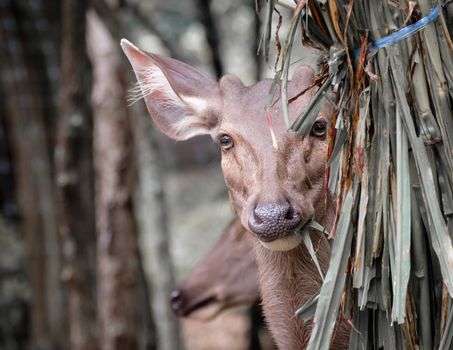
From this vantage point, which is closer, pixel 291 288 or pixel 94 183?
pixel 291 288

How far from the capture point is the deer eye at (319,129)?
10.2 feet

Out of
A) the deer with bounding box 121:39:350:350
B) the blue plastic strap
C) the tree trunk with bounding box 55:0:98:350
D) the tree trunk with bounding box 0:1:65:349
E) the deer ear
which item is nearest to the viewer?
the blue plastic strap

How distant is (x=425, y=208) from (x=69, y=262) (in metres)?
3.84

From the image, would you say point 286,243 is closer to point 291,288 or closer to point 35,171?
point 291,288

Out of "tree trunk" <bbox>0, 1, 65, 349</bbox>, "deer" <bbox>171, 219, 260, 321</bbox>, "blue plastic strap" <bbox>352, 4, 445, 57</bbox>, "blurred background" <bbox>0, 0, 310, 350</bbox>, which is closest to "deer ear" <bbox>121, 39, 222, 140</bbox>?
"blue plastic strap" <bbox>352, 4, 445, 57</bbox>

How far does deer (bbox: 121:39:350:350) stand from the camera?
293cm

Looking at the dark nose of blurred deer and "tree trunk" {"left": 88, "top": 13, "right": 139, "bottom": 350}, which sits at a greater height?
"tree trunk" {"left": 88, "top": 13, "right": 139, "bottom": 350}

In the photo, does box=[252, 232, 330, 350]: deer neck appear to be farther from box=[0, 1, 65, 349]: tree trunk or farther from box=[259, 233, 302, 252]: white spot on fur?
box=[0, 1, 65, 349]: tree trunk

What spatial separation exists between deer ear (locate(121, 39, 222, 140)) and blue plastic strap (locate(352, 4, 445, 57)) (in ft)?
2.86

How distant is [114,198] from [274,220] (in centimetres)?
298

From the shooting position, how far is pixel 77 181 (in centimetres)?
609

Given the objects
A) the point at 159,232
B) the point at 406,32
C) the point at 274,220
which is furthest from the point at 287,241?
the point at 159,232

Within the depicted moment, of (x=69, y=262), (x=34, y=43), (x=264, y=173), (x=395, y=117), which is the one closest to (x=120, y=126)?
(x=69, y=262)

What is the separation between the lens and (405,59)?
2635 millimetres
